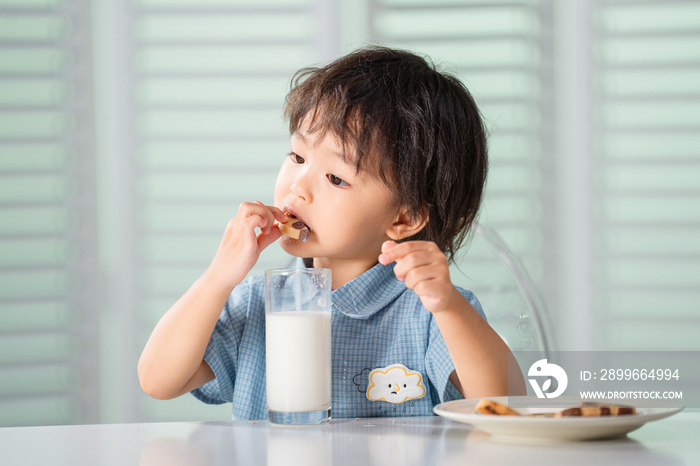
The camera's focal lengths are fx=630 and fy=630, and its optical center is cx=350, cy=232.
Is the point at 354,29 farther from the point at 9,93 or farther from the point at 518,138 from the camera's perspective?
the point at 9,93

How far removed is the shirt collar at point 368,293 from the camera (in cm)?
93

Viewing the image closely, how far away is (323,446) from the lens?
59cm

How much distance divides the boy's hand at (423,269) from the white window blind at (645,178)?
4.68 ft

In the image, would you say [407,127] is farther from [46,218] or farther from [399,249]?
[46,218]

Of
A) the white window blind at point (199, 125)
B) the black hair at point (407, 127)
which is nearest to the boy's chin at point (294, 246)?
the black hair at point (407, 127)

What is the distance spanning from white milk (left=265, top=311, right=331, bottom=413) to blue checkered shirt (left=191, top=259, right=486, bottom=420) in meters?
0.20

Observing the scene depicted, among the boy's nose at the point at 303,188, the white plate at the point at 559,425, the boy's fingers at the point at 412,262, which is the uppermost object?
the boy's nose at the point at 303,188

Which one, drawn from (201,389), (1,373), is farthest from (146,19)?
(201,389)

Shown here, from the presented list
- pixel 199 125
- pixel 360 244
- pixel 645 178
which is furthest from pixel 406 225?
pixel 645 178

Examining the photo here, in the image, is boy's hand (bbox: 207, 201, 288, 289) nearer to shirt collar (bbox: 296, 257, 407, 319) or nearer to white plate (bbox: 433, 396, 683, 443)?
shirt collar (bbox: 296, 257, 407, 319)

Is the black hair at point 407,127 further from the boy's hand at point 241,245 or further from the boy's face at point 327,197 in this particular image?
the boy's hand at point 241,245

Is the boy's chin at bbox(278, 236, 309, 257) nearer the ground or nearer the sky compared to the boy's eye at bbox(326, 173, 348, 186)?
nearer the ground

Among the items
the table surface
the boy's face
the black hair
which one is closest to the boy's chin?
the boy's face

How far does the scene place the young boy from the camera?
834 mm
